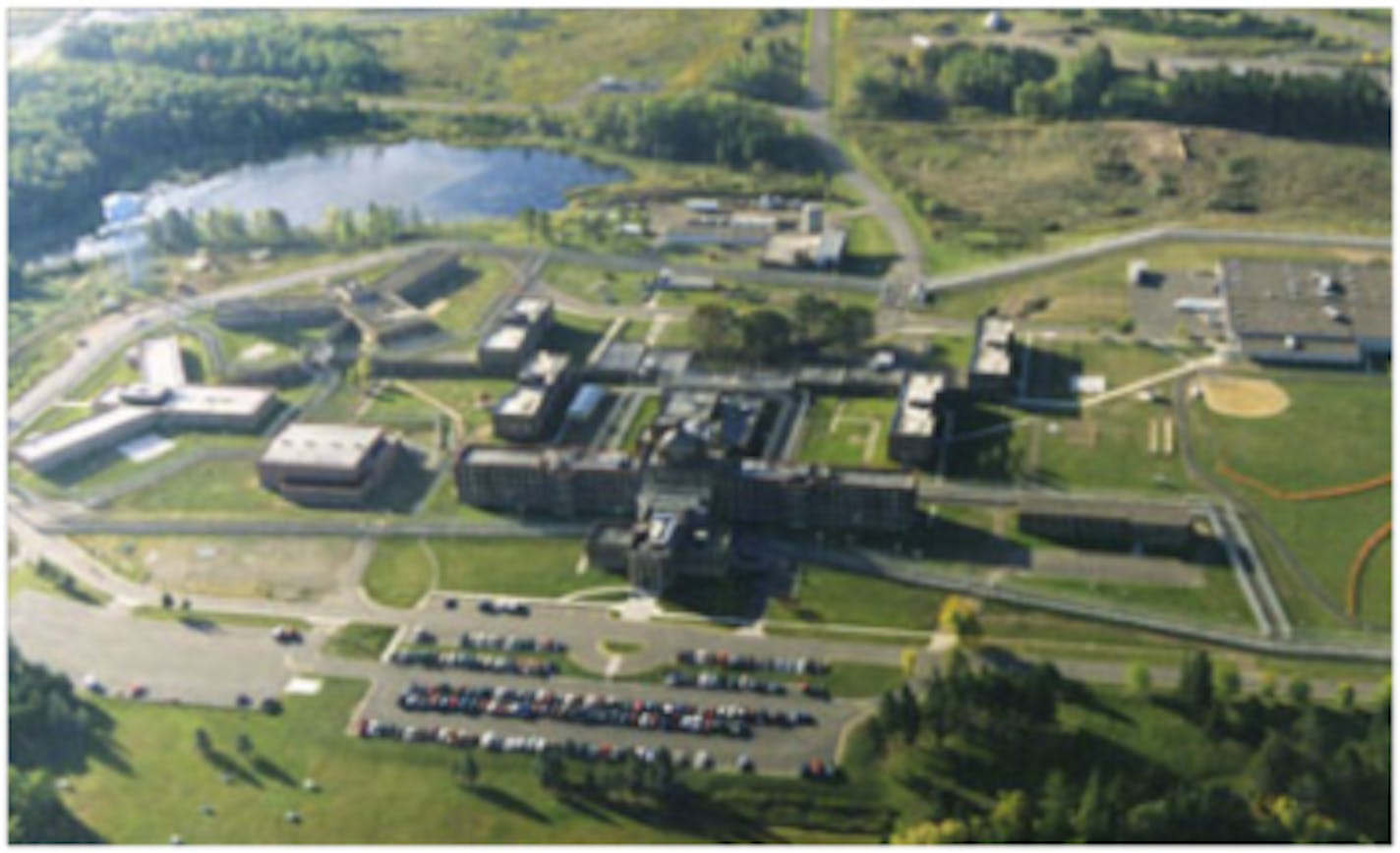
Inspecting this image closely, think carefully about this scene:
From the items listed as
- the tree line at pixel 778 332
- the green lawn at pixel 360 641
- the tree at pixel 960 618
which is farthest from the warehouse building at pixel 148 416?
the tree at pixel 960 618

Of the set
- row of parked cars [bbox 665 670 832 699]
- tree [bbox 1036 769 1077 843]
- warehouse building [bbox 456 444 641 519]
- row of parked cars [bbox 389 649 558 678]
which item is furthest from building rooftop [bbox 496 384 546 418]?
tree [bbox 1036 769 1077 843]

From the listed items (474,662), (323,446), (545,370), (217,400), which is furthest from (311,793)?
(217,400)

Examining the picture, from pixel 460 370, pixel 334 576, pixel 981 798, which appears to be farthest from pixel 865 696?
pixel 460 370

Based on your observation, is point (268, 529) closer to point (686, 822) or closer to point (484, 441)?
point (484, 441)

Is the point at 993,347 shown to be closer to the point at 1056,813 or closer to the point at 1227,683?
the point at 1227,683

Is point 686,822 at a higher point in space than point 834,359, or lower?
lower

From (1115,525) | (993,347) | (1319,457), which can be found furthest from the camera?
(993,347)

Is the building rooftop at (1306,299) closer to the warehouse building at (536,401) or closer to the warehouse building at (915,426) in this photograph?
the warehouse building at (915,426)

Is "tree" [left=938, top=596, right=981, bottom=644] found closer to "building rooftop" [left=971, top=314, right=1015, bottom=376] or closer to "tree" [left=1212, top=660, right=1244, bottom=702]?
"tree" [left=1212, top=660, right=1244, bottom=702]
